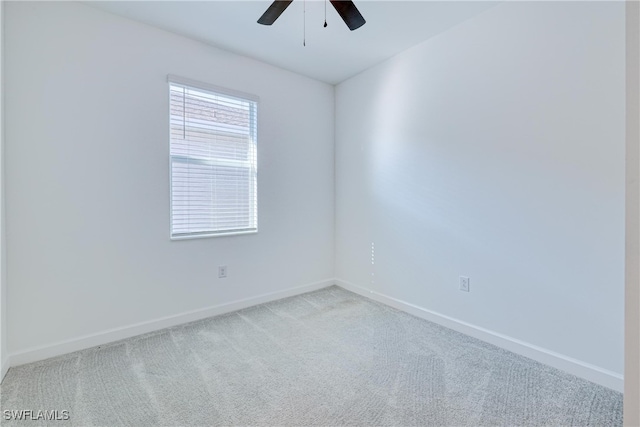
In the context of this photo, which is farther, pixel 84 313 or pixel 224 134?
pixel 224 134

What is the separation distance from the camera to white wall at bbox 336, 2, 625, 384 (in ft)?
5.68

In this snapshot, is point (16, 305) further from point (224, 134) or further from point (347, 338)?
point (347, 338)

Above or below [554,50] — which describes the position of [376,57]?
above

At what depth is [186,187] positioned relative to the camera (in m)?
2.63

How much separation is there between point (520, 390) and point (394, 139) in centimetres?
225

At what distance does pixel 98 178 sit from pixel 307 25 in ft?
6.85

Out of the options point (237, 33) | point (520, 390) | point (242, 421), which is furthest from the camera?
point (237, 33)

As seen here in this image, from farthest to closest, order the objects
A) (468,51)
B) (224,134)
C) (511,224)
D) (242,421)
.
→ 1. (224,134)
2. (468,51)
3. (511,224)
4. (242,421)

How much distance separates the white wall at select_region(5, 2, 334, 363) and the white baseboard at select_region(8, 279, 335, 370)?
0.14ft

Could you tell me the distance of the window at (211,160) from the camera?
259cm

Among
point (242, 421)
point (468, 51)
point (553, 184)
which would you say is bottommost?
point (242, 421)

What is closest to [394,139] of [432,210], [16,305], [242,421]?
[432,210]

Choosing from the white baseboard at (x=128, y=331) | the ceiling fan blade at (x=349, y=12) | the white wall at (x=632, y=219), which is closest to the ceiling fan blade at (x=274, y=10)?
the ceiling fan blade at (x=349, y=12)

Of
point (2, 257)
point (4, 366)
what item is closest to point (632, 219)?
point (2, 257)
